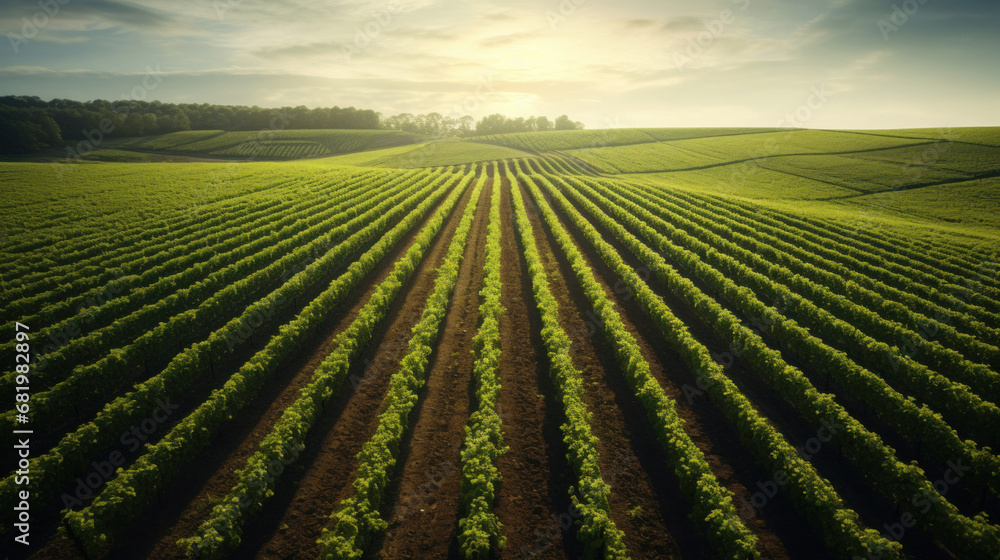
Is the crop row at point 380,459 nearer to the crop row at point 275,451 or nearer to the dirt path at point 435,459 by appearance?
the dirt path at point 435,459

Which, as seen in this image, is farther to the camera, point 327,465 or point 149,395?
point 149,395

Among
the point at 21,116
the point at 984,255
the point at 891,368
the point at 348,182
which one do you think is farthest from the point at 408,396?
Answer: the point at 21,116

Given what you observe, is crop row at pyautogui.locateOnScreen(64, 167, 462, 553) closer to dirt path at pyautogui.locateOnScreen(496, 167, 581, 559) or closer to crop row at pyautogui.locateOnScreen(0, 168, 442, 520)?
crop row at pyautogui.locateOnScreen(0, 168, 442, 520)

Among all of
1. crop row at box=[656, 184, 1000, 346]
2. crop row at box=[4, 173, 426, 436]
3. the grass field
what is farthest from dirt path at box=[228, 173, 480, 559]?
crop row at box=[656, 184, 1000, 346]

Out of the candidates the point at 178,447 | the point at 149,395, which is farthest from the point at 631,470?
the point at 149,395

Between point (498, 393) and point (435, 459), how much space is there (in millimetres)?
3567

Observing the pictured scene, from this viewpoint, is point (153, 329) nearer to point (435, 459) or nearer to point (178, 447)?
point (178, 447)

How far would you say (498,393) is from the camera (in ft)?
50.6

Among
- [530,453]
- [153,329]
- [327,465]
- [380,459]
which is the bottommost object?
[327,465]

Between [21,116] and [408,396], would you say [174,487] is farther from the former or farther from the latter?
[21,116]

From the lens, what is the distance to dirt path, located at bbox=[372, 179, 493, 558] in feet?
34.3

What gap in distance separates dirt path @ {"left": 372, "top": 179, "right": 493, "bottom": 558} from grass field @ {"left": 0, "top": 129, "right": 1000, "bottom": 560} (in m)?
0.08

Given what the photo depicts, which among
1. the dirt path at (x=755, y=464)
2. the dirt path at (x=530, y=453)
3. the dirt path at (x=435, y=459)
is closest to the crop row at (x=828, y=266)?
the dirt path at (x=755, y=464)

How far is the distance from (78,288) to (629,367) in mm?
29697
